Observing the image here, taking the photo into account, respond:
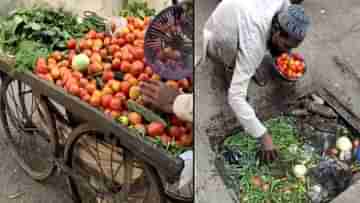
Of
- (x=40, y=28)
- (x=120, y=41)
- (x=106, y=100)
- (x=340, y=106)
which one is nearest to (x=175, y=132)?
(x=106, y=100)

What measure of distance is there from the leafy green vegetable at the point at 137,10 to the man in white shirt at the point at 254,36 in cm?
167

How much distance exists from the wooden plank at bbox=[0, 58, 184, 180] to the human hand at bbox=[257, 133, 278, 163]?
52cm

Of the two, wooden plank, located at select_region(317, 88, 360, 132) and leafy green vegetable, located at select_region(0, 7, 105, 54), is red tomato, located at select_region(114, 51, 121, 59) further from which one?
wooden plank, located at select_region(317, 88, 360, 132)

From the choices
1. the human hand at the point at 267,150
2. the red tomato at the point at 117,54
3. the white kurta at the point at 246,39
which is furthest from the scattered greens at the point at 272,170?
the red tomato at the point at 117,54

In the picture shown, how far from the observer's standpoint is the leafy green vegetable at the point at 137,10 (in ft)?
13.9

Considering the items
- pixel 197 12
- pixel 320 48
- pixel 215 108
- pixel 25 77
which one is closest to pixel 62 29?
pixel 25 77

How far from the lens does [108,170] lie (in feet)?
10.5

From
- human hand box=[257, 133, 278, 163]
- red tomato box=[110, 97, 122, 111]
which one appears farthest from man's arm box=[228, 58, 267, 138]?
red tomato box=[110, 97, 122, 111]

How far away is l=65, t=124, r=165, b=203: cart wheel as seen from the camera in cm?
293

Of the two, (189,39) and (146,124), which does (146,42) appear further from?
(146,124)

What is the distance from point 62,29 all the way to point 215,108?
164cm

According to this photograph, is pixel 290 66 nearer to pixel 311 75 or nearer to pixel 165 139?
pixel 311 75

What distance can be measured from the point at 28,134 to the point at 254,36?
2496mm

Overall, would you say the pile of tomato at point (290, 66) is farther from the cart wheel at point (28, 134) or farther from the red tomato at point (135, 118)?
the cart wheel at point (28, 134)
